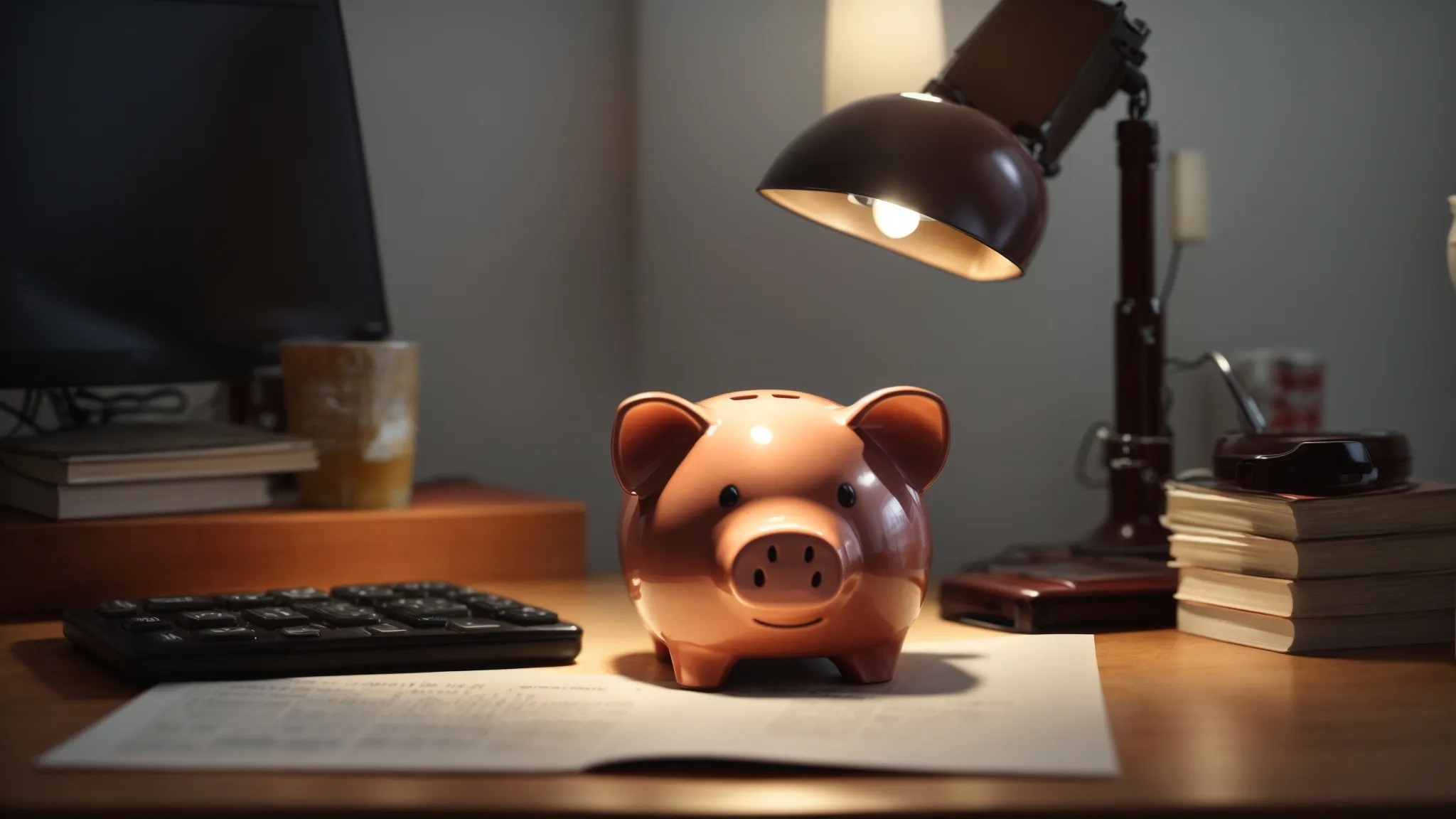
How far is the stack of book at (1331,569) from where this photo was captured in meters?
0.91

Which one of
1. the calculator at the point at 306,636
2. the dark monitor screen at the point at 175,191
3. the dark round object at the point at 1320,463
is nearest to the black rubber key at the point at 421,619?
the calculator at the point at 306,636

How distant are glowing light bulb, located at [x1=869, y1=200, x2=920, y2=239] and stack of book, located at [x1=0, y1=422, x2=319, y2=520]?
526 millimetres

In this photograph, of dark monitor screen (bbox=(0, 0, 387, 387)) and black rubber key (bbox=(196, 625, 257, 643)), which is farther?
dark monitor screen (bbox=(0, 0, 387, 387))

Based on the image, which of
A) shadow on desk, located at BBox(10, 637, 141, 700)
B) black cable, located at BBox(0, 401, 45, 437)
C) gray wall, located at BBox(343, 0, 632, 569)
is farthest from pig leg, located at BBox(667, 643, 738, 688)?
black cable, located at BBox(0, 401, 45, 437)

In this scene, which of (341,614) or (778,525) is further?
(341,614)

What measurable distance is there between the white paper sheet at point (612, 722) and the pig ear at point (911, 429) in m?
0.13

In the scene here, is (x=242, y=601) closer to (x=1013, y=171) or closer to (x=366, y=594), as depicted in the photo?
(x=366, y=594)

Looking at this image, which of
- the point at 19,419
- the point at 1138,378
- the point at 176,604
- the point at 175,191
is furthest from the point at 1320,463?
the point at 19,419

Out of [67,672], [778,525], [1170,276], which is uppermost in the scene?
[1170,276]

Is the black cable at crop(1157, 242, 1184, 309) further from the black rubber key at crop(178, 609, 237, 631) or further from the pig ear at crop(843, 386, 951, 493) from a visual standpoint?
the black rubber key at crop(178, 609, 237, 631)

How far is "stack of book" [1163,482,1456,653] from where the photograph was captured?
907mm

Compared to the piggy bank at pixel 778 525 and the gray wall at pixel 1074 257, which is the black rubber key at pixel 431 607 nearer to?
the piggy bank at pixel 778 525

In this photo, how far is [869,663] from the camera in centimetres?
79

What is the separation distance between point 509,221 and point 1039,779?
1003 mm
